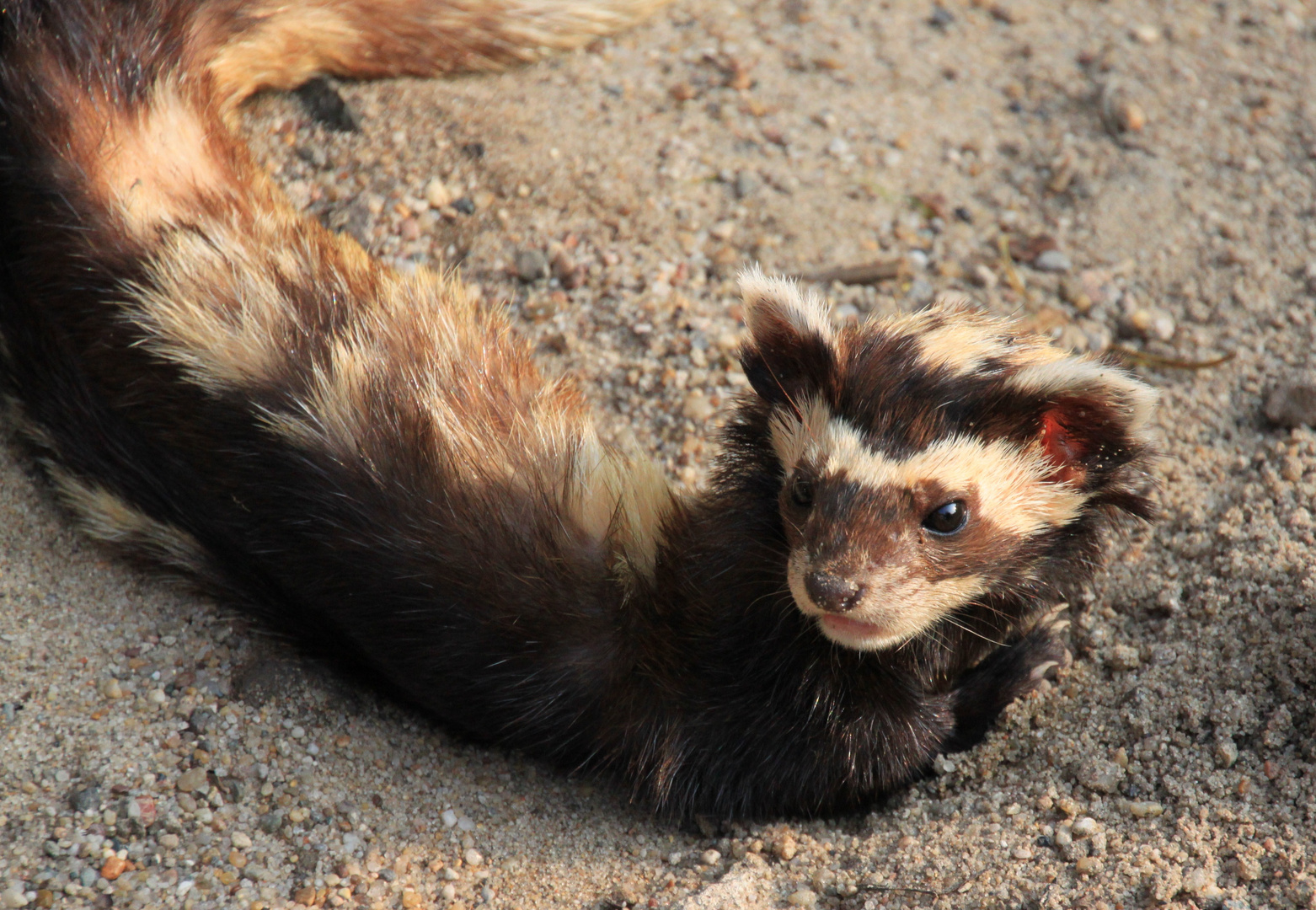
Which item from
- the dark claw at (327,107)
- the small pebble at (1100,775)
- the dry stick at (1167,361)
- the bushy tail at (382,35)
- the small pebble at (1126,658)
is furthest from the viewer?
the dark claw at (327,107)

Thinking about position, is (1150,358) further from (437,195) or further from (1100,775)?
(437,195)

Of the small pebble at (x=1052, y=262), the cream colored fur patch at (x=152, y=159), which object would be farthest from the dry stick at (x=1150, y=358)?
the cream colored fur patch at (x=152, y=159)

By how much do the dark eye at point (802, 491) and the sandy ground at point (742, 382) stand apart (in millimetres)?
1211

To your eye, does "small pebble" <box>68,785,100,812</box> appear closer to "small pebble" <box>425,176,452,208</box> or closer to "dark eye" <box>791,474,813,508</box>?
"dark eye" <box>791,474,813,508</box>

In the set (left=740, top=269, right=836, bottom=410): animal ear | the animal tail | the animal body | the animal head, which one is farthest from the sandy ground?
(left=740, top=269, right=836, bottom=410): animal ear

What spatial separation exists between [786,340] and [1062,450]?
3.04 ft

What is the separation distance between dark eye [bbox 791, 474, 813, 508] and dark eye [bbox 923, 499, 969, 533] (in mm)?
346

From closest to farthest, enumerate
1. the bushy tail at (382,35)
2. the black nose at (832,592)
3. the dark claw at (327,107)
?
the black nose at (832,592), the bushy tail at (382,35), the dark claw at (327,107)

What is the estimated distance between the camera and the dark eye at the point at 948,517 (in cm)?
349

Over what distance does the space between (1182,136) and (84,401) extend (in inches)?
200

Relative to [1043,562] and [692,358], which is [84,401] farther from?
[1043,562]

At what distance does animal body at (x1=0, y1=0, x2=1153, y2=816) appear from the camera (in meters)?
3.86

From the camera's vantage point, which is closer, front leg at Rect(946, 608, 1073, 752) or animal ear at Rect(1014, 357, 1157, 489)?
animal ear at Rect(1014, 357, 1157, 489)

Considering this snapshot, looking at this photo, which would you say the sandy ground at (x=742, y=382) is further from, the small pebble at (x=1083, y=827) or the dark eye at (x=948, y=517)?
the dark eye at (x=948, y=517)
